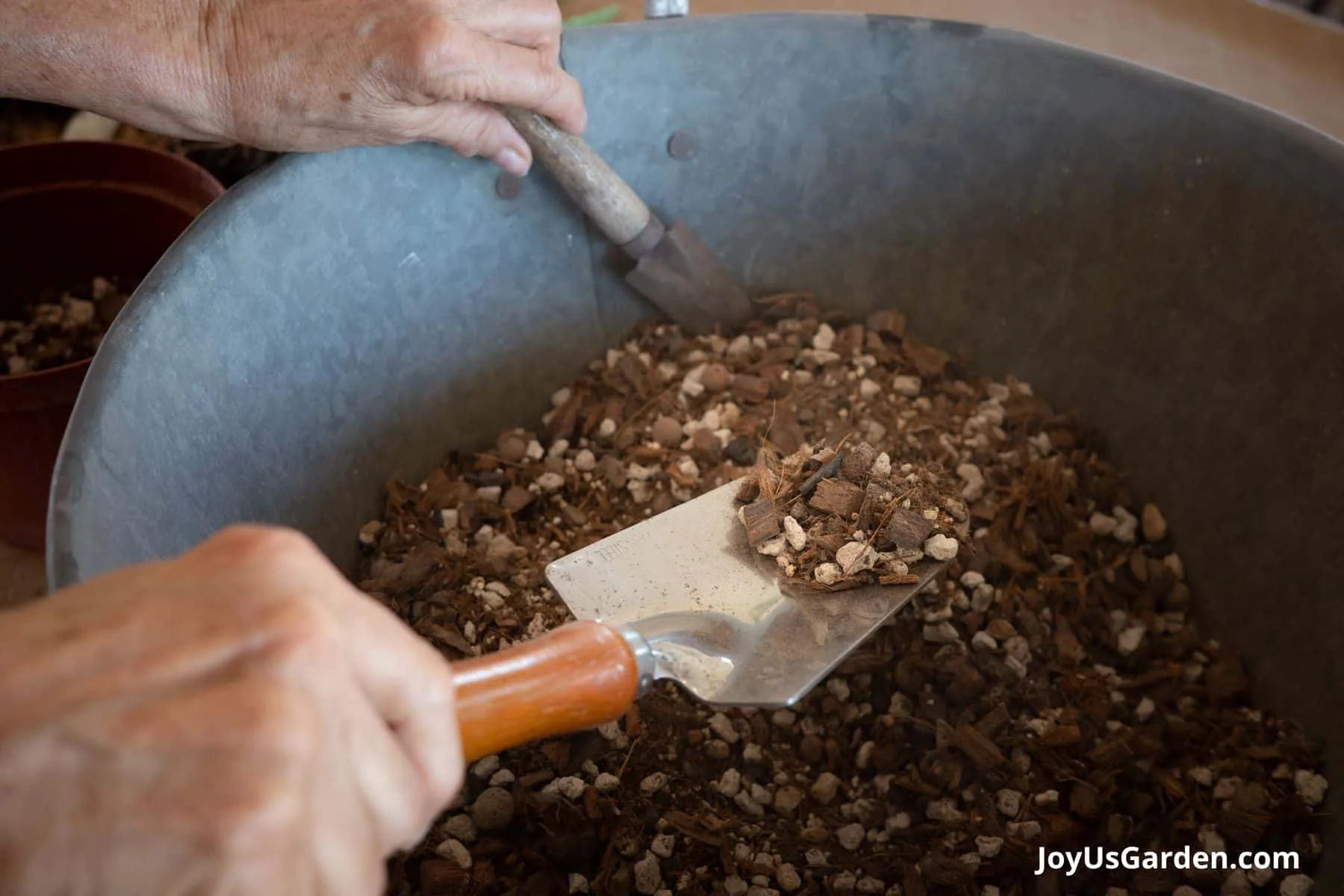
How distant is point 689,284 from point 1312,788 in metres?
0.83

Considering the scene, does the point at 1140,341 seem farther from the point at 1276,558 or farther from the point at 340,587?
the point at 340,587

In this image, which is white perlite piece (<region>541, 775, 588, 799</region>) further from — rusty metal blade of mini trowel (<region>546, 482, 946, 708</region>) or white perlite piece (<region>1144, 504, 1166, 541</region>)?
white perlite piece (<region>1144, 504, 1166, 541</region>)

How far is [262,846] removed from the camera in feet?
1.28

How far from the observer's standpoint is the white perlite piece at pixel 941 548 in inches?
31.9

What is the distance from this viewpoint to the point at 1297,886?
34.9 inches

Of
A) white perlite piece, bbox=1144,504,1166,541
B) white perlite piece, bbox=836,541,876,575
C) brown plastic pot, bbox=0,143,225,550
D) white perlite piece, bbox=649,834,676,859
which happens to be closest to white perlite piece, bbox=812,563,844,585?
white perlite piece, bbox=836,541,876,575

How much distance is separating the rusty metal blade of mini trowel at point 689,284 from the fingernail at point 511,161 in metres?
0.20

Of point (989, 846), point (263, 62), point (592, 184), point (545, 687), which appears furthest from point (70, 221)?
point (989, 846)

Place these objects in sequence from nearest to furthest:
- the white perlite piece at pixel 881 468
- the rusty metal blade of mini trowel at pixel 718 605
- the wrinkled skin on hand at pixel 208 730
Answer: the wrinkled skin on hand at pixel 208 730
the rusty metal blade of mini trowel at pixel 718 605
the white perlite piece at pixel 881 468

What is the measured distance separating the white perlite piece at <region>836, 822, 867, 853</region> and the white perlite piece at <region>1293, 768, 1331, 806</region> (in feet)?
1.36

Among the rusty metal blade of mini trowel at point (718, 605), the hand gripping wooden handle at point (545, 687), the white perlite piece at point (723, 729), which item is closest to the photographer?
the hand gripping wooden handle at point (545, 687)

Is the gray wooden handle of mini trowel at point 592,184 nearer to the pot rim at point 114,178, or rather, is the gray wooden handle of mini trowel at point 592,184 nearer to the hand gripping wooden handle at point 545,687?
the pot rim at point 114,178

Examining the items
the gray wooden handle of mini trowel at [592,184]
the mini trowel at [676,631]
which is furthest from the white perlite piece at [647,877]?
the gray wooden handle of mini trowel at [592,184]

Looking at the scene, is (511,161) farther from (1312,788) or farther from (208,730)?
(1312,788)
